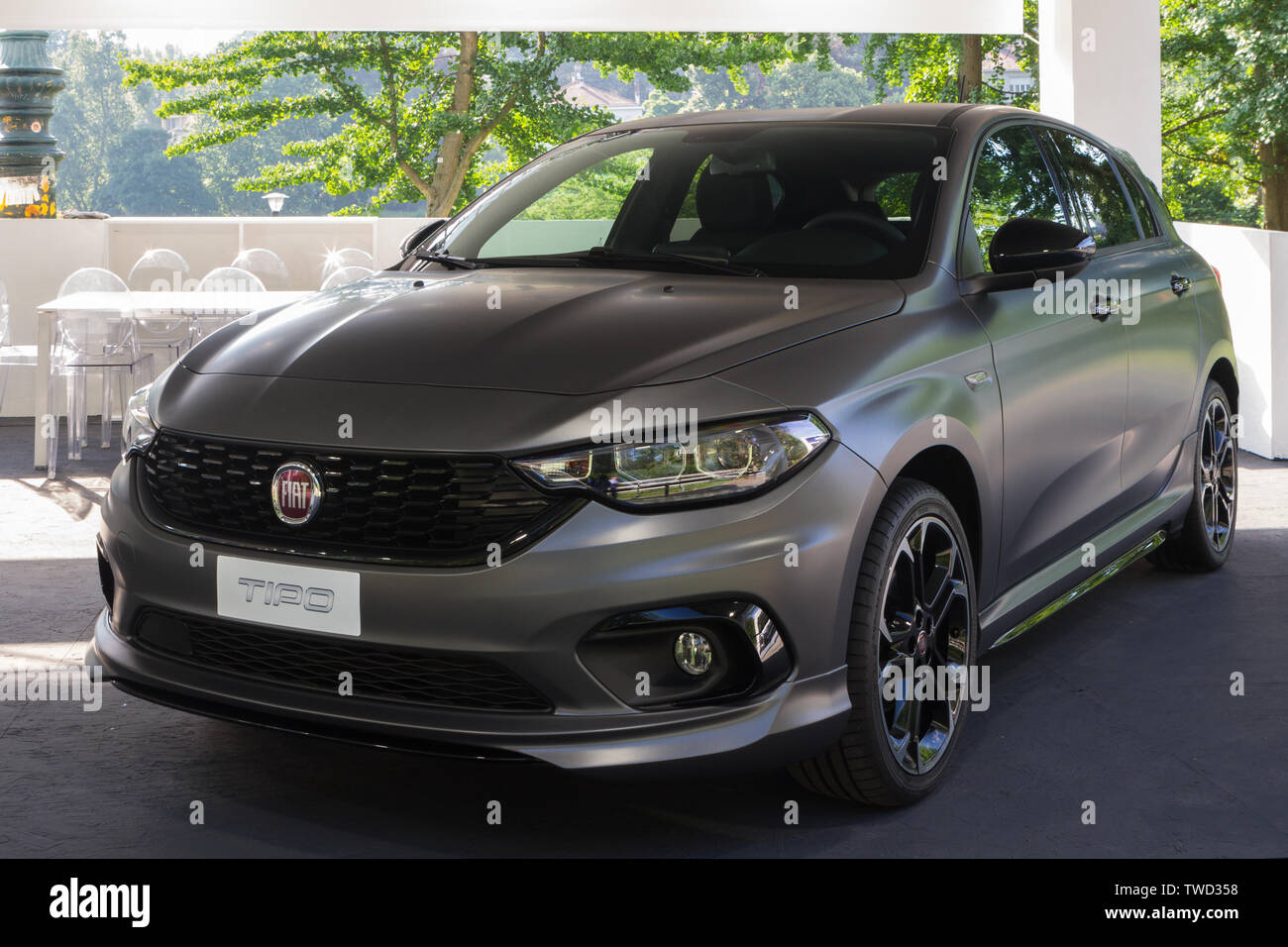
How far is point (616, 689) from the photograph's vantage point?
259cm

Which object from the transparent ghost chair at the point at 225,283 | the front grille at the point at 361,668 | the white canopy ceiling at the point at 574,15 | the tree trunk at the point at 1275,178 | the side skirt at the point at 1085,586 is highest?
the white canopy ceiling at the point at 574,15

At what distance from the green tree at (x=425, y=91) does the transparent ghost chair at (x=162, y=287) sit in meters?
17.6

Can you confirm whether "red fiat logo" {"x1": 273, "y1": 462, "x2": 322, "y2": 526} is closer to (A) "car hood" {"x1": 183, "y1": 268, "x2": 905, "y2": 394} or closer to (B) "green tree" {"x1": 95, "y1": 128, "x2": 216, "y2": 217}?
(A) "car hood" {"x1": 183, "y1": 268, "x2": 905, "y2": 394}

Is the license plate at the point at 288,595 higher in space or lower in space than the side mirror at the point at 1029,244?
lower

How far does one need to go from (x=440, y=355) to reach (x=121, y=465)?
0.78 m

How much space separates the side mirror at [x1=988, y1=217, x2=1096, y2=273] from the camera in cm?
342

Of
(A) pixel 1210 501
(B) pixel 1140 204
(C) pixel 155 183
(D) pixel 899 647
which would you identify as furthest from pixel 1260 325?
(C) pixel 155 183

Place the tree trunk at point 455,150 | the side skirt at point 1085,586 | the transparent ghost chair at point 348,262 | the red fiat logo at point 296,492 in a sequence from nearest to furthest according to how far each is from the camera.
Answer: the red fiat logo at point 296,492 < the side skirt at point 1085,586 < the transparent ghost chair at point 348,262 < the tree trunk at point 455,150

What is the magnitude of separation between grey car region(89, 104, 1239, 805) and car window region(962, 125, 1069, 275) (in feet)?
0.05

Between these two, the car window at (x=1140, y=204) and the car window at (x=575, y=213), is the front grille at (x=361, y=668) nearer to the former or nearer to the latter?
the car window at (x=575, y=213)

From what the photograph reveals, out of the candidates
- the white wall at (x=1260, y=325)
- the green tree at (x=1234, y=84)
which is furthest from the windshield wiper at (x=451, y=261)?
the green tree at (x=1234, y=84)

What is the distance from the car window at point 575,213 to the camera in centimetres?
388
